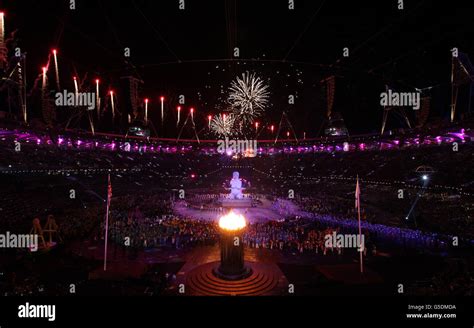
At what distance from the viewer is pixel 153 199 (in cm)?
2917

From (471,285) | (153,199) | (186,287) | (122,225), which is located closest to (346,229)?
(471,285)

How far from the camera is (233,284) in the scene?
35.0ft

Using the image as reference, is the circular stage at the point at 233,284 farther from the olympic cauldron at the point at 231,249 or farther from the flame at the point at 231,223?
the flame at the point at 231,223

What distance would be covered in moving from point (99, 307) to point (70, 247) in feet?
34.3

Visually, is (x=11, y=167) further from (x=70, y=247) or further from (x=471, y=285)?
(x=471, y=285)

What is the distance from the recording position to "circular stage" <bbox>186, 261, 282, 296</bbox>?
405 inches

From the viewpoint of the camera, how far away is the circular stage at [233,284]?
10281 mm

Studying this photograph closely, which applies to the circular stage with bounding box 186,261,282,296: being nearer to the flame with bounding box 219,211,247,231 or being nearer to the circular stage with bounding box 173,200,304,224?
the flame with bounding box 219,211,247,231

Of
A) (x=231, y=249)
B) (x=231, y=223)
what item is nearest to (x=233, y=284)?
(x=231, y=249)

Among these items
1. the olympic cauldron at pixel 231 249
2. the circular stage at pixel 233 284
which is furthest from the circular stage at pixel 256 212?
the olympic cauldron at pixel 231 249

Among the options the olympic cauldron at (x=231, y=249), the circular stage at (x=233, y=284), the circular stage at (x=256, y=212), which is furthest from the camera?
the circular stage at (x=256, y=212)

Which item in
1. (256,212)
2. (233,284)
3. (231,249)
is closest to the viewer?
(233,284)

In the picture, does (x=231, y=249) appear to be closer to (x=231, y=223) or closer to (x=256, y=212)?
(x=231, y=223)

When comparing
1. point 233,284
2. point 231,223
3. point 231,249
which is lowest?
point 233,284
